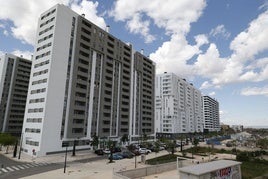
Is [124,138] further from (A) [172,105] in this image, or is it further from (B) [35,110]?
(A) [172,105]

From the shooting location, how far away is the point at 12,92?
103438 mm

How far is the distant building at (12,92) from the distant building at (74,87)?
46.1m

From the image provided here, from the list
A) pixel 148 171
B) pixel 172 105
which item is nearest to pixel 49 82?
pixel 148 171

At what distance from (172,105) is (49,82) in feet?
316

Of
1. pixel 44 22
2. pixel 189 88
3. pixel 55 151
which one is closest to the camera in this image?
pixel 55 151

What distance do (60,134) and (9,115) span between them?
58667mm

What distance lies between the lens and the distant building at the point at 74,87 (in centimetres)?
5894

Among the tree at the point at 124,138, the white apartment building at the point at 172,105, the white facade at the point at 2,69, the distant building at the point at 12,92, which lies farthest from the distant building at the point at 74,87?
the white apartment building at the point at 172,105

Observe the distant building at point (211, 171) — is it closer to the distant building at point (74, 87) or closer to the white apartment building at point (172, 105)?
the distant building at point (74, 87)

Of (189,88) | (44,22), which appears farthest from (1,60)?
(189,88)

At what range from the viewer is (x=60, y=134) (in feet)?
195

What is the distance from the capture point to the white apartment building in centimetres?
13950

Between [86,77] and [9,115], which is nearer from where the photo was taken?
[86,77]

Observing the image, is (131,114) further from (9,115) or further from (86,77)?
(9,115)
